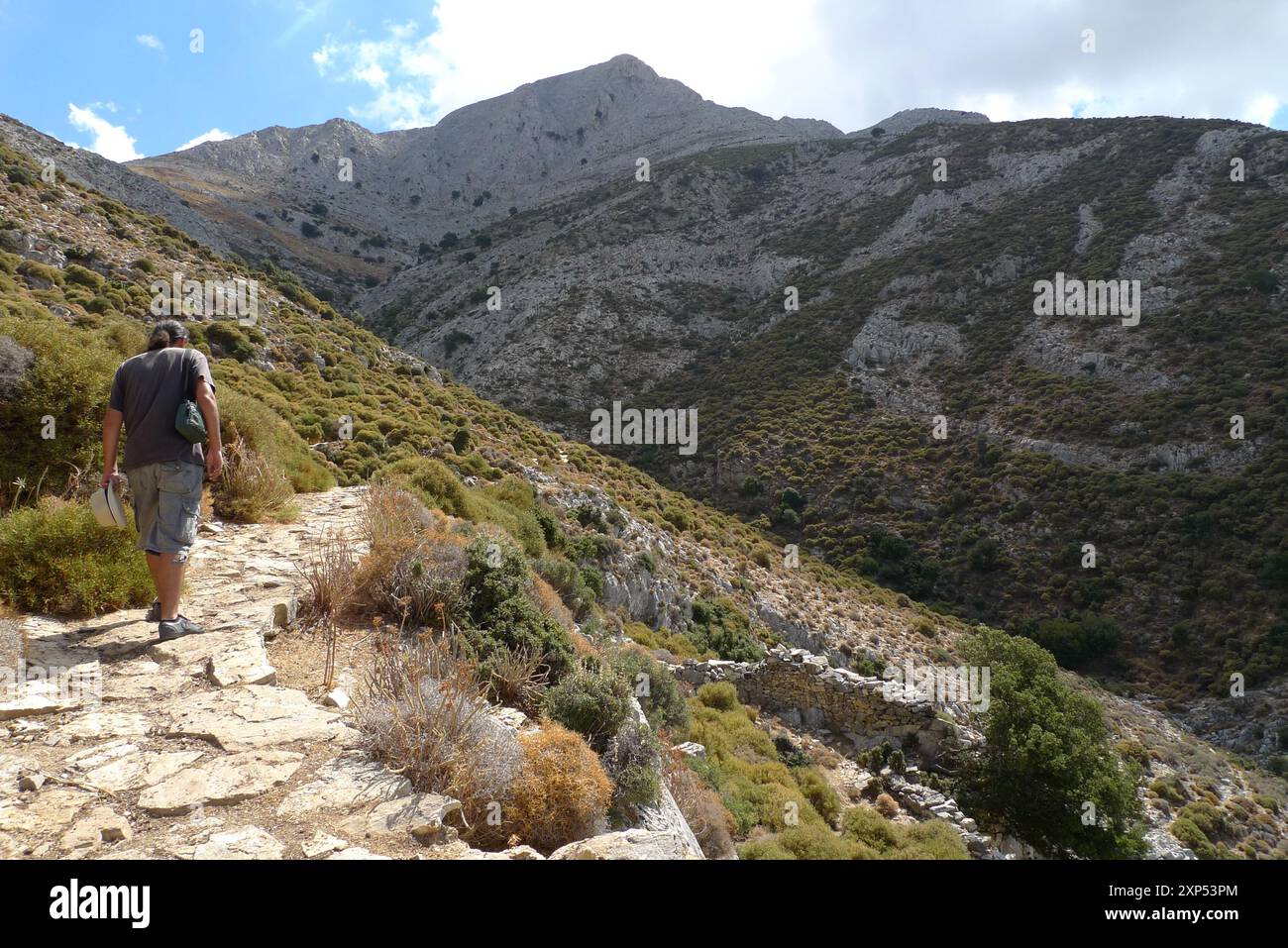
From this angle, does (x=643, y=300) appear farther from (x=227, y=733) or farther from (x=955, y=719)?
(x=227, y=733)

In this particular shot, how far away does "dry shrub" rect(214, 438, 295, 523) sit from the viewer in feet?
22.9

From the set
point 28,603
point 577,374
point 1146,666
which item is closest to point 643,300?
point 577,374

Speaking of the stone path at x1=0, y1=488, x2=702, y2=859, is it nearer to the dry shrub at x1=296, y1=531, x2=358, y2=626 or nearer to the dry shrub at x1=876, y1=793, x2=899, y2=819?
the dry shrub at x1=296, y1=531, x2=358, y2=626

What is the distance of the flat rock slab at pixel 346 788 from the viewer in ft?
9.59

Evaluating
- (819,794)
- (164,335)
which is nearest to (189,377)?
(164,335)

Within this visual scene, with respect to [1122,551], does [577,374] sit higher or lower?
higher

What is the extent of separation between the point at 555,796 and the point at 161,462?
3439mm

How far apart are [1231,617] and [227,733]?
25.1m

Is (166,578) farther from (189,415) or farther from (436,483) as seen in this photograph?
(436,483)

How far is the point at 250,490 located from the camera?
283 inches

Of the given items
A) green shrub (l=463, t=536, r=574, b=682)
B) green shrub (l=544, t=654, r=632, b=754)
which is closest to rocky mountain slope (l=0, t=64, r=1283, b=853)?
green shrub (l=463, t=536, r=574, b=682)

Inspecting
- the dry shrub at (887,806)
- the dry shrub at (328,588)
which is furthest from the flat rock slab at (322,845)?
the dry shrub at (887,806)
